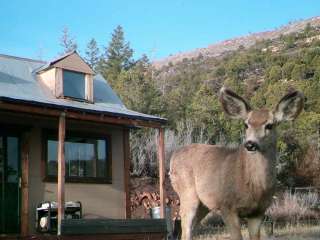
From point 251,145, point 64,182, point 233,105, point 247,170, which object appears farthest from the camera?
point 64,182

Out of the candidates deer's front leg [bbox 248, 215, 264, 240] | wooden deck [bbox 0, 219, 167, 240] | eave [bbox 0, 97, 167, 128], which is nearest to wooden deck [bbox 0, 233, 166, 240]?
wooden deck [bbox 0, 219, 167, 240]

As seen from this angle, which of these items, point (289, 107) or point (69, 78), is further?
point (69, 78)

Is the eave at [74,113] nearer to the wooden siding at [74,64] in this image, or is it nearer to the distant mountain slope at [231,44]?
the wooden siding at [74,64]

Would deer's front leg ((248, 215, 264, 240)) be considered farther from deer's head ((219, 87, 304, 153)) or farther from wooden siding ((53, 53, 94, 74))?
wooden siding ((53, 53, 94, 74))

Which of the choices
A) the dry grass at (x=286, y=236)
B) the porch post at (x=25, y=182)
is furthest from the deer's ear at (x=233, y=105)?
the porch post at (x=25, y=182)

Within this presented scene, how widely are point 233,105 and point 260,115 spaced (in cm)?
48

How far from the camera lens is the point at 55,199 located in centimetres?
1545

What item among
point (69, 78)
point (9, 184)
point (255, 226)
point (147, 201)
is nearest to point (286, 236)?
point (255, 226)

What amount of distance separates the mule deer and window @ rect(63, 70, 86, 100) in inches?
348

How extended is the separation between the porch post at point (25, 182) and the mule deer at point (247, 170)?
25.5ft

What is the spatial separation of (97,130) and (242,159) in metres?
9.82

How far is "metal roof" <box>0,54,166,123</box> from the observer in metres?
13.8

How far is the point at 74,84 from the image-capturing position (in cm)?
1656

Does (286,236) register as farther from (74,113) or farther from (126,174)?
(126,174)
